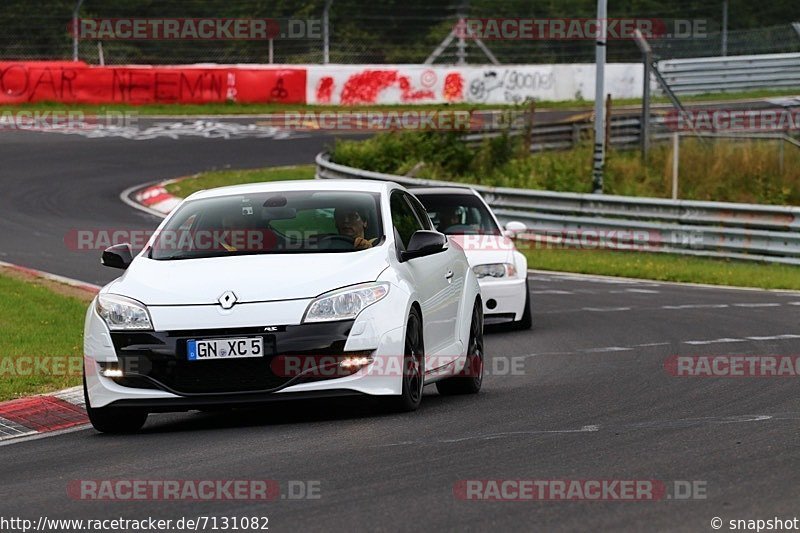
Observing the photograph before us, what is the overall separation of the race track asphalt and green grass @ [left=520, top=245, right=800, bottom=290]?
607 cm

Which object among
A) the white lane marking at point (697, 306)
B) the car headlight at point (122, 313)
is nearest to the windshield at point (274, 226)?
the car headlight at point (122, 313)

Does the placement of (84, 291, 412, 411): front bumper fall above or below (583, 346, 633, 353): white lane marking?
above

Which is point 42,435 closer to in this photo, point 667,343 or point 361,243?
point 361,243

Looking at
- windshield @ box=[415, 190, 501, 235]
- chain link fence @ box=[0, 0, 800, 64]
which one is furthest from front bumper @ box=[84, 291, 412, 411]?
chain link fence @ box=[0, 0, 800, 64]

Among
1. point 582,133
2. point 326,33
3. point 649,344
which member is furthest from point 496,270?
point 326,33

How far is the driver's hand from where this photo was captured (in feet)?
33.4

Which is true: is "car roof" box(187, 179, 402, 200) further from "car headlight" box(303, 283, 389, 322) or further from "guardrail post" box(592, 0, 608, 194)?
"guardrail post" box(592, 0, 608, 194)

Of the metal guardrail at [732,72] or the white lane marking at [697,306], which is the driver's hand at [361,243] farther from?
the metal guardrail at [732,72]

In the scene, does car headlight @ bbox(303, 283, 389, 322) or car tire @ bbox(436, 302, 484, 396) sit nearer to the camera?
car headlight @ bbox(303, 283, 389, 322)

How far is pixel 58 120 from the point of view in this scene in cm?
4153

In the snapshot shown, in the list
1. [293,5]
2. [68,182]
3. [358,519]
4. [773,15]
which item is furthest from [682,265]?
[773,15]

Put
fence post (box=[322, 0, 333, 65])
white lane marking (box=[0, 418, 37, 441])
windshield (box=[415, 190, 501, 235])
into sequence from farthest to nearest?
1. fence post (box=[322, 0, 333, 65])
2. windshield (box=[415, 190, 501, 235])
3. white lane marking (box=[0, 418, 37, 441])

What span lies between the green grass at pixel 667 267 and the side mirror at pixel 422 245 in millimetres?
12036

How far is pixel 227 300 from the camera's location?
30.4 feet
